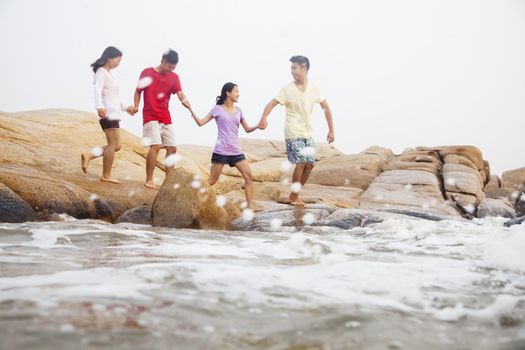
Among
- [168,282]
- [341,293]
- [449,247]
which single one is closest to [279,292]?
[341,293]

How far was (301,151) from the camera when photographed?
309 inches

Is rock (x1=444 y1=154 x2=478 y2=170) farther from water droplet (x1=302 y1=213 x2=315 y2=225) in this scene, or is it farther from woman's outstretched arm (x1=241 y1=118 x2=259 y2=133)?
woman's outstretched arm (x1=241 y1=118 x2=259 y2=133)

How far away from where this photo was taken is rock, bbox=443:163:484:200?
14867 mm

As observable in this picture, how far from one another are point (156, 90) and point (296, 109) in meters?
2.33

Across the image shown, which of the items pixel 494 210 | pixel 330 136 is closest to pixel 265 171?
pixel 494 210

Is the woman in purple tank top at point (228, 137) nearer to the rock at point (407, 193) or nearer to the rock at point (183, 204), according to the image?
the rock at point (183, 204)

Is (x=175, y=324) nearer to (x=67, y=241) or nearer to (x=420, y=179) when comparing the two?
(x=67, y=241)

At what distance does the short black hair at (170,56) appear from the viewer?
7605 mm

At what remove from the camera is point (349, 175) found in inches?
649

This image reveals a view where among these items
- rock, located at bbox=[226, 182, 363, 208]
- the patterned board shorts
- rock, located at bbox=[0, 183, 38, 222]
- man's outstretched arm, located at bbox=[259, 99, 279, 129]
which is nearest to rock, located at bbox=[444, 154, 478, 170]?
rock, located at bbox=[226, 182, 363, 208]

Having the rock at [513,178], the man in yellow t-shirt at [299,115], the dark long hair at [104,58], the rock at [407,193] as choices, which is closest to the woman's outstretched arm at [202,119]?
the man in yellow t-shirt at [299,115]

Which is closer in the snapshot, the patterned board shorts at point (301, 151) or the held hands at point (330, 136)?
the patterned board shorts at point (301, 151)

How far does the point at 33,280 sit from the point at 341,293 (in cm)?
157

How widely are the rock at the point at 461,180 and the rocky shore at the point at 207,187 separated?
35mm
